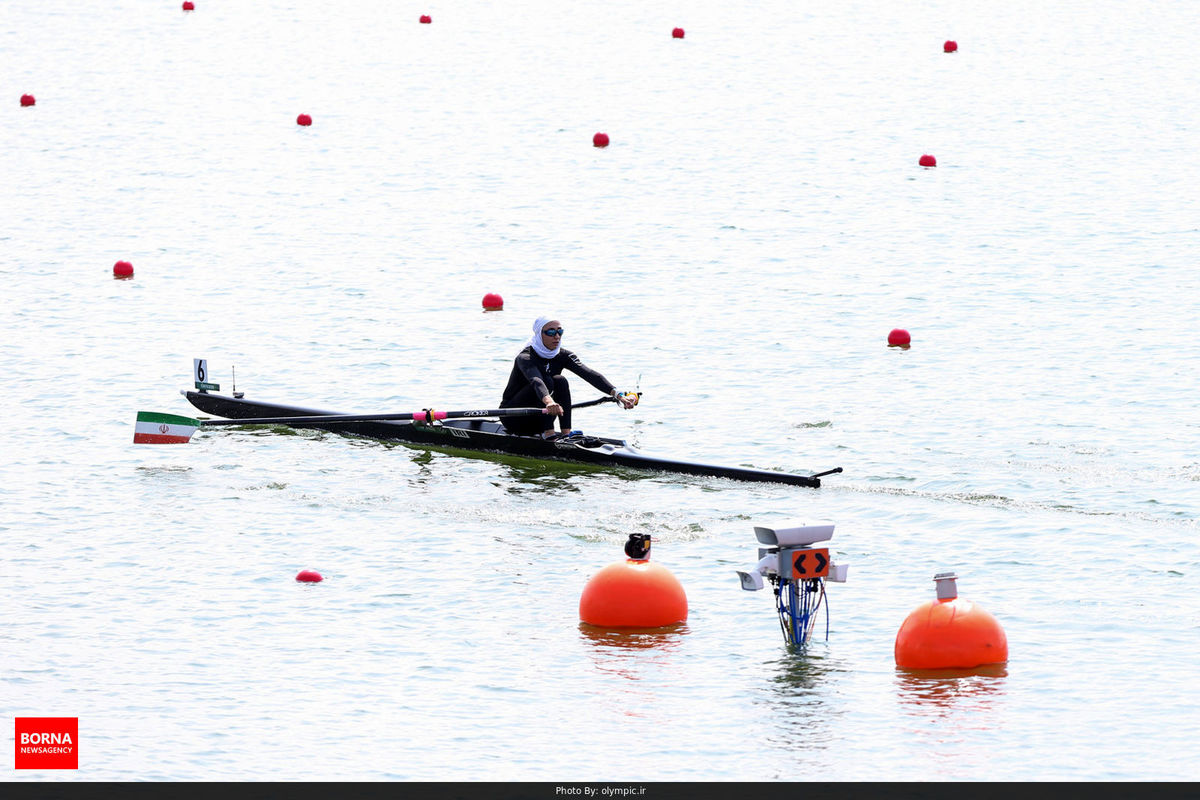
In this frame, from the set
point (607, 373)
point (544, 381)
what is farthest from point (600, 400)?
point (607, 373)

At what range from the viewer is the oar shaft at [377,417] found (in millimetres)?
16641

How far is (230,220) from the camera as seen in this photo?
2800cm

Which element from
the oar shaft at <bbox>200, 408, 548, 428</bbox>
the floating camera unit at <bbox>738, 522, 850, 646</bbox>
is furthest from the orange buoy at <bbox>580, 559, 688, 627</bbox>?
the oar shaft at <bbox>200, 408, 548, 428</bbox>

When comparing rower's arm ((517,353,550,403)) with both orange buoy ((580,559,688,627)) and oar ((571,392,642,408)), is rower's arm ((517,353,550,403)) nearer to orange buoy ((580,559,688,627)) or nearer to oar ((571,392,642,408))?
oar ((571,392,642,408))

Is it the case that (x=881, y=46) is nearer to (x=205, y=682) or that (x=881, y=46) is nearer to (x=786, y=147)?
(x=786, y=147)

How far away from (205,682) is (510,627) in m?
2.29

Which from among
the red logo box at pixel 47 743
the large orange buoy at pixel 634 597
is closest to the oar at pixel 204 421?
the large orange buoy at pixel 634 597

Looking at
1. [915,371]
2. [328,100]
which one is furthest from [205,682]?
[328,100]

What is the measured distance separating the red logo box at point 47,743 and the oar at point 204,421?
22.5 feet

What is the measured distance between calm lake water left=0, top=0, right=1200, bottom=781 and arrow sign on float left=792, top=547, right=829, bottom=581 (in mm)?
737

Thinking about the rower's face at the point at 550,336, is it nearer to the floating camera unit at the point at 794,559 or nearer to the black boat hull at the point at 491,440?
the black boat hull at the point at 491,440

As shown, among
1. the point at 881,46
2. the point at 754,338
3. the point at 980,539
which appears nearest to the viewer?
the point at 980,539

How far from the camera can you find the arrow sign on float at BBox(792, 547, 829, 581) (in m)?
10.8
